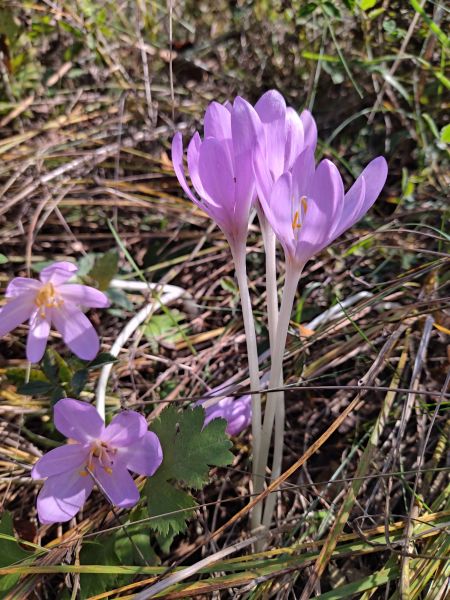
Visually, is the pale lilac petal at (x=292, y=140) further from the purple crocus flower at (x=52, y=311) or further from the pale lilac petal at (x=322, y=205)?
the purple crocus flower at (x=52, y=311)

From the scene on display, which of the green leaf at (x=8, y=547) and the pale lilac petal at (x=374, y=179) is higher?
the pale lilac petal at (x=374, y=179)

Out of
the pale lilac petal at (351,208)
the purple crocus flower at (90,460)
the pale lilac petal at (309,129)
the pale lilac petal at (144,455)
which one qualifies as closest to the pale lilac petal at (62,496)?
the purple crocus flower at (90,460)

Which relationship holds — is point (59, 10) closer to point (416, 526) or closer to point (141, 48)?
point (141, 48)

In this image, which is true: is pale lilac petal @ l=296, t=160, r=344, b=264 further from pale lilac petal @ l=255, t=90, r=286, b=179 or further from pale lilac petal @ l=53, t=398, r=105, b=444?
pale lilac petal @ l=53, t=398, r=105, b=444

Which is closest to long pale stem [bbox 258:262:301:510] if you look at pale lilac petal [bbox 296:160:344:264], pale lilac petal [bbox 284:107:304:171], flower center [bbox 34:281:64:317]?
pale lilac petal [bbox 296:160:344:264]

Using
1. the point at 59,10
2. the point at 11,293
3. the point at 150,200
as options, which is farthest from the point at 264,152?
the point at 59,10

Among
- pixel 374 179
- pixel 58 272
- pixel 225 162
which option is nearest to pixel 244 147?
pixel 225 162

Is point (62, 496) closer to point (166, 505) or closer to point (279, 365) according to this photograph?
point (166, 505)
